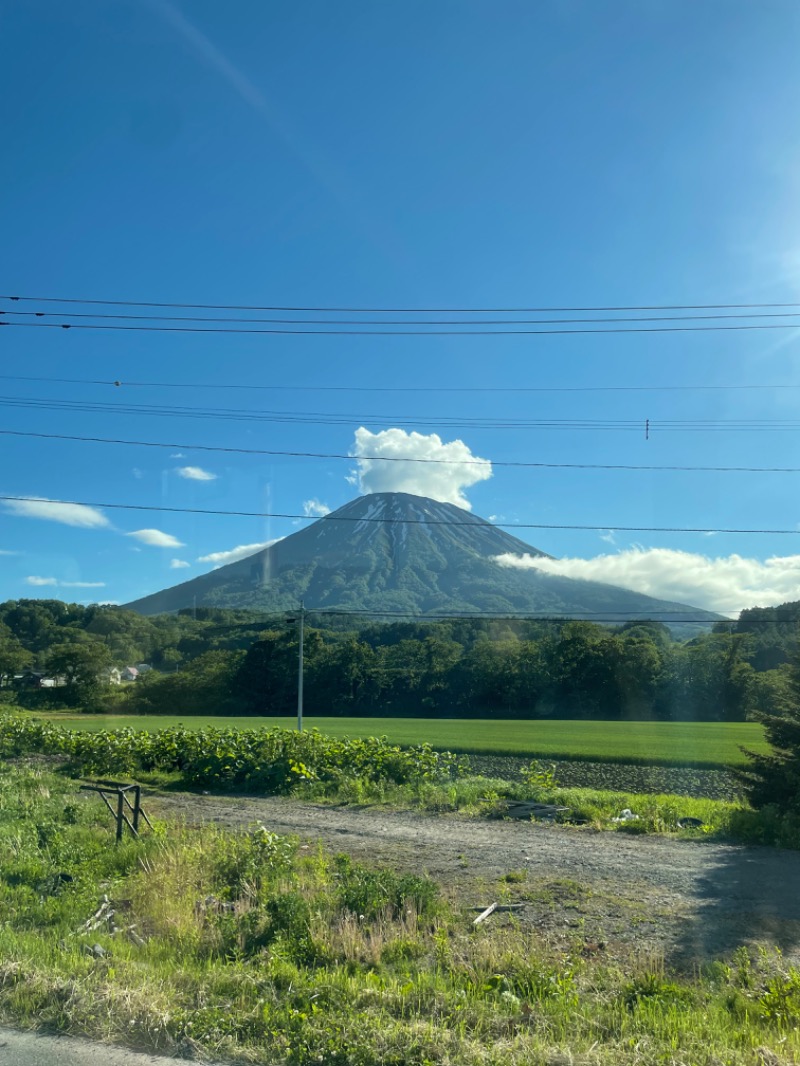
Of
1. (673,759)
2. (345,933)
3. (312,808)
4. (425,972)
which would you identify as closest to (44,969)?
(345,933)

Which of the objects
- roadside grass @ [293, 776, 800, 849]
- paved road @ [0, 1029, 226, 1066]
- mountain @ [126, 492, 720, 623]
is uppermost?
mountain @ [126, 492, 720, 623]

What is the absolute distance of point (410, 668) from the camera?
66.1m

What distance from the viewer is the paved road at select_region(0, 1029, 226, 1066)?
398cm

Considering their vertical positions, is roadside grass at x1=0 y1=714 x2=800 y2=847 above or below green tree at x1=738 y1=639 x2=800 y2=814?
below

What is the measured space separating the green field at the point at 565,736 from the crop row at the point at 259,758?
36.6 ft

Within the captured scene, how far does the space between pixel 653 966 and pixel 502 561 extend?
87.9m

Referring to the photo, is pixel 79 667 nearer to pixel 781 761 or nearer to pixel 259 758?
pixel 259 758

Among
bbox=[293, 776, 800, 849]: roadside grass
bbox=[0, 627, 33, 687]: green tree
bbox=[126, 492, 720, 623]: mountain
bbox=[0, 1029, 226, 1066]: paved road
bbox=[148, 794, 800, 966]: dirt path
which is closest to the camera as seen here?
bbox=[0, 1029, 226, 1066]: paved road

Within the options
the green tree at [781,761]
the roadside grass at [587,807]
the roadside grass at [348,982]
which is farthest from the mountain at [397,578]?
the roadside grass at [348,982]

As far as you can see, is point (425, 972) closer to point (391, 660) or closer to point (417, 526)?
point (391, 660)

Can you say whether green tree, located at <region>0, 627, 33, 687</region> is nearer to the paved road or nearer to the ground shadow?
the ground shadow

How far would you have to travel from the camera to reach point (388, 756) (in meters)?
16.5

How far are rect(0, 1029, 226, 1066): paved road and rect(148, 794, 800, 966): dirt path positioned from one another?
3.34 meters

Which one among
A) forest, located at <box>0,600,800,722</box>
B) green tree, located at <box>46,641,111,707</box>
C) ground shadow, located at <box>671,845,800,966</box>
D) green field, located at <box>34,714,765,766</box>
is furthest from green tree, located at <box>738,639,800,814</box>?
green tree, located at <box>46,641,111,707</box>
